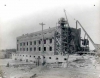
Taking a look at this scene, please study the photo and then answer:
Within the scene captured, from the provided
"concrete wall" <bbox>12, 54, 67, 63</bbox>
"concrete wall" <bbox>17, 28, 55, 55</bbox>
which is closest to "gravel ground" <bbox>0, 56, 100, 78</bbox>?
Result: "concrete wall" <bbox>12, 54, 67, 63</bbox>

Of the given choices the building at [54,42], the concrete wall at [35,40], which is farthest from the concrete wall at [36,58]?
the concrete wall at [35,40]

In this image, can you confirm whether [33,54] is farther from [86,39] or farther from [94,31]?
[94,31]

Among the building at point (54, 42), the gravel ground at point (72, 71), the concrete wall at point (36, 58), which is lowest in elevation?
the gravel ground at point (72, 71)

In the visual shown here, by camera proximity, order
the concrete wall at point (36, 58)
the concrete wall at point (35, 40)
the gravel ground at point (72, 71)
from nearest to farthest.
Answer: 1. the gravel ground at point (72, 71)
2. the concrete wall at point (36, 58)
3. the concrete wall at point (35, 40)

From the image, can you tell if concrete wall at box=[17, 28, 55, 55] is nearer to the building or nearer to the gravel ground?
the building

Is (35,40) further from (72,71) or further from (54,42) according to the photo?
(72,71)

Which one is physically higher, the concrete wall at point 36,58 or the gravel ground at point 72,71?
the concrete wall at point 36,58

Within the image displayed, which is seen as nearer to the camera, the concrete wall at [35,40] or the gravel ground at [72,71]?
the gravel ground at [72,71]

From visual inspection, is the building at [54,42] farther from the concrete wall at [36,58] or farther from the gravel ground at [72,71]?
the gravel ground at [72,71]

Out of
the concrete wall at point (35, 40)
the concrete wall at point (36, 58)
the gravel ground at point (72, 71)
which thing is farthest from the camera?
the concrete wall at point (35, 40)

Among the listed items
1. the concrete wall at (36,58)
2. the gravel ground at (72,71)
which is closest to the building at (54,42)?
the concrete wall at (36,58)
